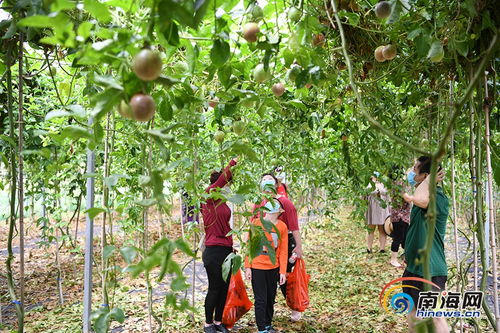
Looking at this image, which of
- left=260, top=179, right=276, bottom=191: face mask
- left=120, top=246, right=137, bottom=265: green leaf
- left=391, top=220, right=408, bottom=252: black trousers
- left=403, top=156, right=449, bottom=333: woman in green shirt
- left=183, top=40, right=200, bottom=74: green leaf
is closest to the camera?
left=120, top=246, right=137, bottom=265: green leaf

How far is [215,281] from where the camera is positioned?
341 cm

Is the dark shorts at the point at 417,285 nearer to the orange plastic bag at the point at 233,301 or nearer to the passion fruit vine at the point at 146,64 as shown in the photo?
the orange plastic bag at the point at 233,301

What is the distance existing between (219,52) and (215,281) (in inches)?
110

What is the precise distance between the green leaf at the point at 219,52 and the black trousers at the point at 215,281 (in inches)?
101

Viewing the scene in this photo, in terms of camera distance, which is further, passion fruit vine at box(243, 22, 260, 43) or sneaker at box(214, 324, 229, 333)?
sneaker at box(214, 324, 229, 333)

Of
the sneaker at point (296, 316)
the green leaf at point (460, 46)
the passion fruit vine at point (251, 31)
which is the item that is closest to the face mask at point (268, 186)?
the passion fruit vine at point (251, 31)

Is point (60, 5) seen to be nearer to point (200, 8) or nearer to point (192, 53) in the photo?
point (200, 8)

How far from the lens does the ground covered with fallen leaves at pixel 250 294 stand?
12.6ft

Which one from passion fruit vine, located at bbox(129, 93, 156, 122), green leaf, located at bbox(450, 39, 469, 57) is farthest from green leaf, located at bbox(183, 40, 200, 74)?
green leaf, located at bbox(450, 39, 469, 57)

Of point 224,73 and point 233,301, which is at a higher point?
point 224,73

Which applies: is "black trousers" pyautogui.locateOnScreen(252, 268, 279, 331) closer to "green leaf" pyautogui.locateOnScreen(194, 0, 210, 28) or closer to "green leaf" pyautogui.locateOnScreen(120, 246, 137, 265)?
"green leaf" pyautogui.locateOnScreen(120, 246, 137, 265)

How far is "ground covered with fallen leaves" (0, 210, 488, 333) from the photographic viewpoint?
3.85 m

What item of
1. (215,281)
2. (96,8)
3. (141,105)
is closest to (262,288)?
(215,281)

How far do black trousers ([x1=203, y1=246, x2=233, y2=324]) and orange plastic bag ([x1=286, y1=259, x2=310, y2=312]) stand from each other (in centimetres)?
73
